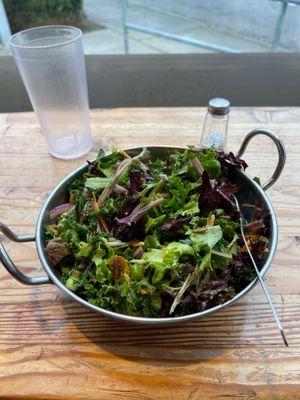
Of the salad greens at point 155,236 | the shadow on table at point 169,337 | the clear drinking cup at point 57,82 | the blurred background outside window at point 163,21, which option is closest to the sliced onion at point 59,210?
the salad greens at point 155,236

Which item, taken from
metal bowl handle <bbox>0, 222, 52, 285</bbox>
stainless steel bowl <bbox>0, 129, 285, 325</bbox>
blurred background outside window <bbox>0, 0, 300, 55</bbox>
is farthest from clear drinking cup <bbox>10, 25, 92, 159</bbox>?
blurred background outside window <bbox>0, 0, 300, 55</bbox>

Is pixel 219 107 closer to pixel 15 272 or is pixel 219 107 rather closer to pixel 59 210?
pixel 59 210

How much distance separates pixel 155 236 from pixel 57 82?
0.49 m

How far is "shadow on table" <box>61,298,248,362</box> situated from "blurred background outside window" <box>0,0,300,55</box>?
93.1 inches

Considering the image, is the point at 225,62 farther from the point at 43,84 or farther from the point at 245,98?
the point at 43,84

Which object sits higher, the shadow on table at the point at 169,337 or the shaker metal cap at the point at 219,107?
the shaker metal cap at the point at 219,107

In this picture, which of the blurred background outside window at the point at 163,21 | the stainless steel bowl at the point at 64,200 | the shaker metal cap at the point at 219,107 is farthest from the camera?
the blurred background outside window at the point at 163,21

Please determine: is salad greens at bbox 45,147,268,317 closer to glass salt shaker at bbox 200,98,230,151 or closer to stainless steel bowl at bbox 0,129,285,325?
stainless steel bowl at bbox 0,129,285,325

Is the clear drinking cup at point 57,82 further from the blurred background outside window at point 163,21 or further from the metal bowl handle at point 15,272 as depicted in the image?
the blurred background outside window at point 163,21

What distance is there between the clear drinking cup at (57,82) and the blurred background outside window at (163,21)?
1851 mm

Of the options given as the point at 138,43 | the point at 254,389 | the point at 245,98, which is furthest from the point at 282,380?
the point at 138,43

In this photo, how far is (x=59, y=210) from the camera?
0.60 metres

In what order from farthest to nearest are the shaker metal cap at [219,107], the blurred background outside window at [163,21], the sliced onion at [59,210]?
the blurred background outside window at [163,21], the shaker metal cap at [219,107], the sliced onion at [59,210]

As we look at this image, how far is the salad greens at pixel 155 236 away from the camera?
0.46 metres
